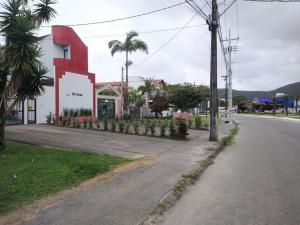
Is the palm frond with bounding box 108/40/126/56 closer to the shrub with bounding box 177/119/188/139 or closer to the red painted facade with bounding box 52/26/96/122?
the red painted facade with bounding box 52/26/96/122

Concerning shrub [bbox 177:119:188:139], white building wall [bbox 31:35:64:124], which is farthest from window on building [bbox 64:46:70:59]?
shrub [bbox 177:119:188:139]

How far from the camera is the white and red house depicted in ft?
80.1

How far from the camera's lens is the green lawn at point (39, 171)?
6.22 metres

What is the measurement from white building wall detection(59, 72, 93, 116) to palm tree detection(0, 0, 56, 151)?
49.6 feet

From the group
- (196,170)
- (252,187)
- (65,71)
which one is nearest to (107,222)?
(252,187)

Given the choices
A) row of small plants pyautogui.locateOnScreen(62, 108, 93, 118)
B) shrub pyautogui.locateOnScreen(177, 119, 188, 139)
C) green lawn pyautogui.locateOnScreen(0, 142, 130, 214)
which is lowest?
green lawn pyautogui.locateOnScreen(0, 142, 130, 214)

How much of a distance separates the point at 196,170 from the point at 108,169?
2575mm

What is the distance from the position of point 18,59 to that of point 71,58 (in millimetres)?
18876

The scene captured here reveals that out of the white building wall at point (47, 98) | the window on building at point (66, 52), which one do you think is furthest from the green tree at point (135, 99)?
the white building wall at point (47, 98)

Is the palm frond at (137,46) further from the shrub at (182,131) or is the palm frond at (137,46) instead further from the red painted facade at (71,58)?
the shrub at (182,131)

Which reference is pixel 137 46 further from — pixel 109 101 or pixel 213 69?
pixel 213 69

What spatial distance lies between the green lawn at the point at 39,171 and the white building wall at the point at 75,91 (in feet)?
49.6

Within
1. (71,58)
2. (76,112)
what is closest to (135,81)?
(71,58)

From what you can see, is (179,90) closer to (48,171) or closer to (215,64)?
(215,64)
